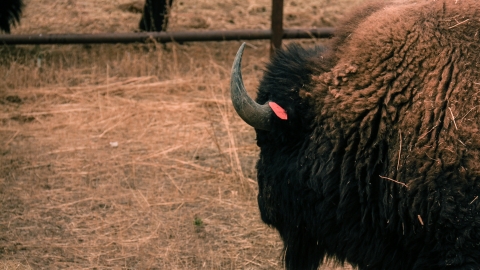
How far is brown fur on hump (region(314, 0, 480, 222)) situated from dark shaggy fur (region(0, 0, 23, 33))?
524cm

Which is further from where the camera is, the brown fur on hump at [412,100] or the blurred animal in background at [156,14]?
the blurred animal in background at [156,14]

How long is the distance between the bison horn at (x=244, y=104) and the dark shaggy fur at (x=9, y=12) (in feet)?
16.6

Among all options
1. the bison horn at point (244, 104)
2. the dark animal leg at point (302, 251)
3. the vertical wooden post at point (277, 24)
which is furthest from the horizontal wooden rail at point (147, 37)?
the bison horn at point (244, 104)

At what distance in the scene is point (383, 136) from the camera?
8.87 feet

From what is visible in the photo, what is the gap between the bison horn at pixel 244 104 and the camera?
9.33ft

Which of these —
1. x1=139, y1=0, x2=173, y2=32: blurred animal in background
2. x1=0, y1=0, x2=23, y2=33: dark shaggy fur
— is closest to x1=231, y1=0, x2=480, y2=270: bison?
x1=139, y1=0, x2=173, y2=32: blurred animal in background

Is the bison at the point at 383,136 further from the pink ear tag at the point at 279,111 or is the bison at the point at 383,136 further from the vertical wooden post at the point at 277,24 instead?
the vertical wooden post at the point at 277,24

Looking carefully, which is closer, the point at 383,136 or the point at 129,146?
the point at 383,136

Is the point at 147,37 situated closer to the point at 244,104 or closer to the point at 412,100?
the point at 244,104

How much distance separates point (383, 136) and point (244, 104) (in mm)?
603

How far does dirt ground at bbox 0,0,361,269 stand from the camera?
160 inches

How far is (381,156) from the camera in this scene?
270 cm

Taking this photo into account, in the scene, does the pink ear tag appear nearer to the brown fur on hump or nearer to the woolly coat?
the woolly coat

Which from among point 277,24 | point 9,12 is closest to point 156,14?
point 277,24
